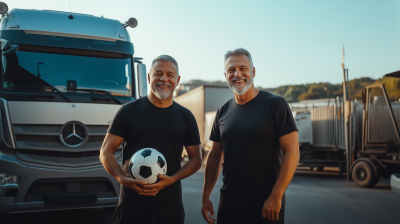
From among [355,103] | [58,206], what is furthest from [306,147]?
[58,206]

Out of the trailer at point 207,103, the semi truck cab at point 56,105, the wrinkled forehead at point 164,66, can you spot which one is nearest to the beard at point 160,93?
the wrinkled forehead at point 164,66

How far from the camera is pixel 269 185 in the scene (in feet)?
9.37

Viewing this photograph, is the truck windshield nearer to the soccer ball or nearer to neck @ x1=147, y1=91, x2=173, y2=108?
neck @ x1=147, y1=91, x2=173, y2=108

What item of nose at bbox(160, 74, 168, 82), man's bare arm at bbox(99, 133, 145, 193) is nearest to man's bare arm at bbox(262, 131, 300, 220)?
man's bare arm at bbox(99, 133, 145, 193)

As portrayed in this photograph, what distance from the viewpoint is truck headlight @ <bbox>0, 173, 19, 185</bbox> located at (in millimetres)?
4995

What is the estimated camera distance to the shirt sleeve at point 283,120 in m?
2.79

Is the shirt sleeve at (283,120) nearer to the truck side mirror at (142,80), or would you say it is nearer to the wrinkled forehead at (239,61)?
the wrinkled forehead at (239,61)

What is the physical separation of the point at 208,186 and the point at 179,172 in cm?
39

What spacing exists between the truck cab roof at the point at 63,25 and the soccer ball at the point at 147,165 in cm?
386

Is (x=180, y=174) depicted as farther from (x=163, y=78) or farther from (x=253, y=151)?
(x=163, y=78)

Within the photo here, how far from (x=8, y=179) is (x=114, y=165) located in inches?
111

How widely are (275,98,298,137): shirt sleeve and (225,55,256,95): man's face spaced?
309mm

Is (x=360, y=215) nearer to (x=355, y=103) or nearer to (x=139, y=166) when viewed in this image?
(x=139, y=166)

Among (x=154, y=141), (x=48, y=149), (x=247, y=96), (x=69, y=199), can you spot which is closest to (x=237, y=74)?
(x=247, y=96)
